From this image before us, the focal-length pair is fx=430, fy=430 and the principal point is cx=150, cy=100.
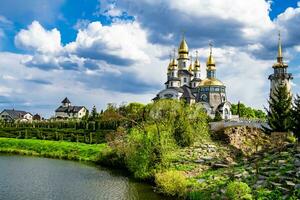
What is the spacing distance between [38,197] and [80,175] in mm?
8439

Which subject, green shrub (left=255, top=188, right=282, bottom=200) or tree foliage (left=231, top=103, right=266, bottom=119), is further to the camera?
tree foliage (left=231, top=103, right=266, bottom=119)

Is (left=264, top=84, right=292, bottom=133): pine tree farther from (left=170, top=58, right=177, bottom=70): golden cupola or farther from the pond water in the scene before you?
(left=170, top=58, right=177, bottom=70): golden cupola

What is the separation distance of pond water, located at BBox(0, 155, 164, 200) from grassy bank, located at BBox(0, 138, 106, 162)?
6884 millimetres

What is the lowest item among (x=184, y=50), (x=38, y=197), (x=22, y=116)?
(x=38, y=197)

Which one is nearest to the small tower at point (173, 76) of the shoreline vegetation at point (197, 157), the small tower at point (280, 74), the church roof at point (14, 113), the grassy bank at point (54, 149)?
the small tower at point (280, 74)

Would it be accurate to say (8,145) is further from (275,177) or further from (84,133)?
(275,177)

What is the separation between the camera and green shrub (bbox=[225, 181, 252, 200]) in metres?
19.6

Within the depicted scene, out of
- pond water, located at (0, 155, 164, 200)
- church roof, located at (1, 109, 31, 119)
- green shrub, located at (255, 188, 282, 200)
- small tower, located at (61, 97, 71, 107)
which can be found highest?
small tower, located at (61, 97, 71, 107)

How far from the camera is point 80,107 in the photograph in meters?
126

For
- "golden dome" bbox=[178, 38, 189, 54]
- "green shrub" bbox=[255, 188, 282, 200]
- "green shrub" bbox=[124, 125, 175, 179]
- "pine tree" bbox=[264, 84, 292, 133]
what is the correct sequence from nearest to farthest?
1. "green shrub" bbox=[255, 188, 282, 200]
2. "green shrub" bbox=[124, 125, 175, 179]
3. "pine tree" bbox=[264, 84, 292, 133]
4. "golden dome" bbox=[178, 38, 189, 54]

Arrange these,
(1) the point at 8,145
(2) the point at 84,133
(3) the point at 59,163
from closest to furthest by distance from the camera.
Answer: (3) the point at 59,163
(1) the point at 8,145
(2) the point at 84,133

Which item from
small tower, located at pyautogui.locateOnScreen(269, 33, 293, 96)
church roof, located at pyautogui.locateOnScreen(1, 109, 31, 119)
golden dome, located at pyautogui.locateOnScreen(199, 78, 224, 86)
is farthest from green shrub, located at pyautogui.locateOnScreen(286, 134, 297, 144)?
church roof, located at pyautogui.locateOnScreen(1, 109, 31, 119)

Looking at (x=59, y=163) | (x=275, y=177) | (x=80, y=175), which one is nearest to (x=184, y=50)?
(x=59, y=163)

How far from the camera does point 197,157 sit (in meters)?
30.4
